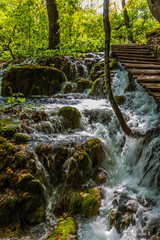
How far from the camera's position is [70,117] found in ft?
20.6

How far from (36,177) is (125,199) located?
Result: 7.10ft

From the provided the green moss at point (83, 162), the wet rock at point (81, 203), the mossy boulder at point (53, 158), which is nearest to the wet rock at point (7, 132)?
the mossy boulder at point (53, 158)

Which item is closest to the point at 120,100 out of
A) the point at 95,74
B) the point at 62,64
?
the point at 95,74

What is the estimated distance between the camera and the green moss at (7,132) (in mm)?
4969

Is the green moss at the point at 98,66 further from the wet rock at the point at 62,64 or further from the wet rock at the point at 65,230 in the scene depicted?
the wet rock at the point at 65,230

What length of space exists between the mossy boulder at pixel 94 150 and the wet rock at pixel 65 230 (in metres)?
1.63

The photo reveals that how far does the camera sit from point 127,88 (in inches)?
295

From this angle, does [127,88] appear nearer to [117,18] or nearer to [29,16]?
[29,16]

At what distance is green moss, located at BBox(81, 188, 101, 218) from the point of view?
3.86 metres

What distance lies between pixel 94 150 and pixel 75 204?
152 centimetres

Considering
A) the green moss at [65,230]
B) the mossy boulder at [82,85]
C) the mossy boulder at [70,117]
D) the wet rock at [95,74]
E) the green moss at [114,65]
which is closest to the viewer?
the green moss at [65,230]

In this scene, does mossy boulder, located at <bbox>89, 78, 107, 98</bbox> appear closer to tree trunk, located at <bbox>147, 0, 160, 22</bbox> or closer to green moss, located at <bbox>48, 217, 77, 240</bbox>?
tree trunk, located at <bbox>147, 0, 160, 22</bbox>

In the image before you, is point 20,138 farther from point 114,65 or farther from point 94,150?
point 114,65

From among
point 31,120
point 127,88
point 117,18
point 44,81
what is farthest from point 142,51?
point 117,18
